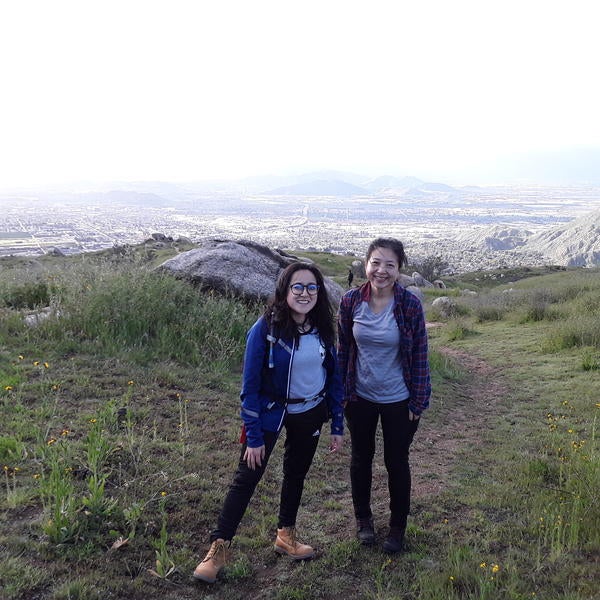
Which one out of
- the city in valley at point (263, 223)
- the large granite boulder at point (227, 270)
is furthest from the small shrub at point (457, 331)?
the city in valley at point (263, 223)

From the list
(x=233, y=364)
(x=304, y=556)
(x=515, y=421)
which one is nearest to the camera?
(x=304, y=556)

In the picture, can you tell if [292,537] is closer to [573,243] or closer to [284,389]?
[284,389]

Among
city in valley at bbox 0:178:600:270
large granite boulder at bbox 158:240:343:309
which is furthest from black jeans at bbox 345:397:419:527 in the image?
city in valley at bbox 0:178:600:270

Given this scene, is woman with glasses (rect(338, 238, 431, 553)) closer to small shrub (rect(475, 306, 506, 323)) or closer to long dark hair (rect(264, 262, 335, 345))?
long dark hair (rect(264, 262, 335, 345))

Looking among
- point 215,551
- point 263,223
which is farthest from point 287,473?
point 263,223

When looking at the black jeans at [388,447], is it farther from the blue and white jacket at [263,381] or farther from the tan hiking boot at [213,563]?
the tan hiking boot at [213,563]

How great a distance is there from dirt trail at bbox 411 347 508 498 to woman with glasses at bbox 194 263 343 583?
162 cm

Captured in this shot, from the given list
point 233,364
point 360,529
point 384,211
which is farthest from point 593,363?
point 384,211

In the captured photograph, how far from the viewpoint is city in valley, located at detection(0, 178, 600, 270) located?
48.9m

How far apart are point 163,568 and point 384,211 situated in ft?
519

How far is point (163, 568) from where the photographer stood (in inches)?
119

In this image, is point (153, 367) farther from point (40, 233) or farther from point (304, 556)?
point (40, 233)

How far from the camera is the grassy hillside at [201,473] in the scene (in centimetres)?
301

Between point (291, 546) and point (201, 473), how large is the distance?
1.15 metres
